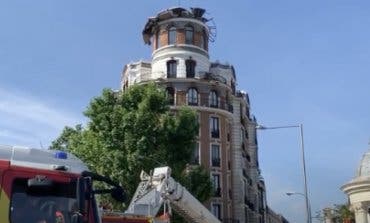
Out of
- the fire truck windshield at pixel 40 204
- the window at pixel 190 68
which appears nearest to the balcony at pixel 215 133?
the window at pixel 190 68

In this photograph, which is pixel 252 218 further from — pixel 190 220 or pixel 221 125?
pixel 190 220

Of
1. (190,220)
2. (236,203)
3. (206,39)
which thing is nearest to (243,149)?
(236,203)

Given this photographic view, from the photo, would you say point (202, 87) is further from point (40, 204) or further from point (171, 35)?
point (40, 204)

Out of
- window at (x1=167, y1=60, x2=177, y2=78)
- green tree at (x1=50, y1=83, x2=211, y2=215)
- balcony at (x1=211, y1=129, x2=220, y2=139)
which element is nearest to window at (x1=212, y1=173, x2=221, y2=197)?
balcony at (x1=211, y1=129, x2=220, y2=139)

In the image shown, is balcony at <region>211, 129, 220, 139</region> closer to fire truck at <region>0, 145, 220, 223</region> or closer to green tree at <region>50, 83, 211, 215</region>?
green tree at <region>50, 83, 211, 215</region>

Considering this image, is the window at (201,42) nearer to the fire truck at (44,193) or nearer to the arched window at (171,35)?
the arched window at (171,35)

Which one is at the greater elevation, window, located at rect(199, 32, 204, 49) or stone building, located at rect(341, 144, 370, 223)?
window, located at rect(199, 32, 204, 49)

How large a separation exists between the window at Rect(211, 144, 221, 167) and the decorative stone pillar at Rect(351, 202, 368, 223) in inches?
734

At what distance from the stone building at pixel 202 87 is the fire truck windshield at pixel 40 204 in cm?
4471

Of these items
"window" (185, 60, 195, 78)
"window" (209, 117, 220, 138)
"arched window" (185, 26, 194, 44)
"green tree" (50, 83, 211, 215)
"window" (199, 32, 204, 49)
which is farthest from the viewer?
"window" (199, 32, 204, 49)

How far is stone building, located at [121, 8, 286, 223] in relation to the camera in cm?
5600

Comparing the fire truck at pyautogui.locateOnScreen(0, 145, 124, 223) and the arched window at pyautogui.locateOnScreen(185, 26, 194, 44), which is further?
the arched window at pyautogui.locateOnScreen(185, 26, 194, 44)

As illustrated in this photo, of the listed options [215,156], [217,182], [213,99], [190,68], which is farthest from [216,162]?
[190,68]

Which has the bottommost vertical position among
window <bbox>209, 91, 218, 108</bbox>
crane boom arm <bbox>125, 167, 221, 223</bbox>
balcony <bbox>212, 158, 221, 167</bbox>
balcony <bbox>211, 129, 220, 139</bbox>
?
crane boom arm <bbox>125, 167, 221, 223</bbox>
